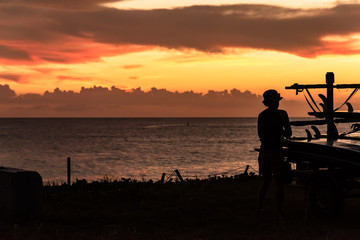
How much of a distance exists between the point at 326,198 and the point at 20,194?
6.14m

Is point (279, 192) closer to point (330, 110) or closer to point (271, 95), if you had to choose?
point (271, 95)

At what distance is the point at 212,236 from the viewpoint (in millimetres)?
8250

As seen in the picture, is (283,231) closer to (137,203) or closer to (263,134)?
(263,134)

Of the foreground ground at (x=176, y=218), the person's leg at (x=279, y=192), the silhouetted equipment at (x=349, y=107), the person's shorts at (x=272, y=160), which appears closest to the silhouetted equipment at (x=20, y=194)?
the foreground ground at (x=176, y=218)

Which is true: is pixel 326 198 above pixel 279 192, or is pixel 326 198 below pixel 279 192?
below

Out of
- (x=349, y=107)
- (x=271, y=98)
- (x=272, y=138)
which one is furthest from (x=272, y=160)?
(x=349, y=107)

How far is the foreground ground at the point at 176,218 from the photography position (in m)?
8.37

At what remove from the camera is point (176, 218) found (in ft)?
32.6

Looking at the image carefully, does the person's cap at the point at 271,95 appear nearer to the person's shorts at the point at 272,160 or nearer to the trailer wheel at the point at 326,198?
the person's shorts at the point at 272,160

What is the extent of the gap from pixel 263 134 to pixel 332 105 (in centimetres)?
613

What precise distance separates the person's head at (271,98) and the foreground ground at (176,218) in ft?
7.18

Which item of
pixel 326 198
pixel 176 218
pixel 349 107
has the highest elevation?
pixel 349 107

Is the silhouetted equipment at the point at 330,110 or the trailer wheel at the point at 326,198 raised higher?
the silhouetted equipment at the point at 330,110

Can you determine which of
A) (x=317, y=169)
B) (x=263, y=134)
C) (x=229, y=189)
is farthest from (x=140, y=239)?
(x=229, y=189)
